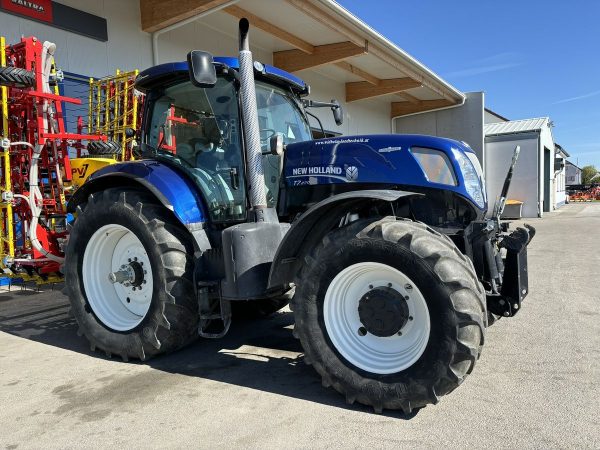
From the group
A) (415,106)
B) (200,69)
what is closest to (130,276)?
(200,69)

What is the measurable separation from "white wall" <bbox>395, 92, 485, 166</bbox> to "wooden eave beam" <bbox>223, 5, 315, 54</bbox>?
10.5 metres

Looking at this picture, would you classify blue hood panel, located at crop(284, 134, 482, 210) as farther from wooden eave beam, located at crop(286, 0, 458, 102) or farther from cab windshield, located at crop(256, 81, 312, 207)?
wooden eave beam, located at crop(286, 0, 458, 102)

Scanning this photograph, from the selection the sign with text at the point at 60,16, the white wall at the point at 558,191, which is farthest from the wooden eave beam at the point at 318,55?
the white wall at the point at 558,191


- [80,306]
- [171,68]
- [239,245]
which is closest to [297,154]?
[239,245]

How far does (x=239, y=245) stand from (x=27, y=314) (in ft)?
11.7

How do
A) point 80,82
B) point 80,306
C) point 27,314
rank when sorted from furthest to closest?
1. point 80,82
2. point 27,314
3. point 80,306

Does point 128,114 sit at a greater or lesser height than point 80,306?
greater

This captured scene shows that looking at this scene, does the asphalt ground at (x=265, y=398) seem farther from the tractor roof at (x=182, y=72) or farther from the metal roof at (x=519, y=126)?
the metal roof at (x=519, y=126)

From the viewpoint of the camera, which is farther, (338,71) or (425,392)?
(338,71)

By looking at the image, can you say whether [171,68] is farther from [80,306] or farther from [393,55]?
[393,55]

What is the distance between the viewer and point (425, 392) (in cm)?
267

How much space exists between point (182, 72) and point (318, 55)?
10.1 m

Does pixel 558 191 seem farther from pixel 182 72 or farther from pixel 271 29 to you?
pixel 182 72

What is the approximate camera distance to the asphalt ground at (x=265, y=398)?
2.58 m
